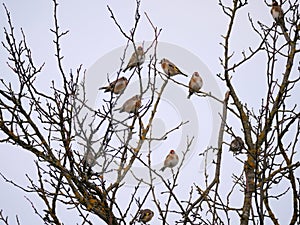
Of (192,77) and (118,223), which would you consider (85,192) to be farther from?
(192,77)

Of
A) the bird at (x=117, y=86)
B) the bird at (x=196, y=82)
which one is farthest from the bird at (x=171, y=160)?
the bird at (x=117, y=86)

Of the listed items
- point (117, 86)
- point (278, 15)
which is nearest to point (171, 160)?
point (278, 15)

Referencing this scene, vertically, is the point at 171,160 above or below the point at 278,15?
below

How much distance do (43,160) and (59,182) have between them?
7.4 inches

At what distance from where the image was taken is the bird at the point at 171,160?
239 inches

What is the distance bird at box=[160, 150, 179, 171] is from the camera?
239 inches

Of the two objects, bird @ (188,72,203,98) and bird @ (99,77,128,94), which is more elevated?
bird @ (188,72,203,98)

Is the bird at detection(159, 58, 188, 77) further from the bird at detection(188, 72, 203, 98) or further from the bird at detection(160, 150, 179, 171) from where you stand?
Result: the bird at detection(160, 150, 179, 171)

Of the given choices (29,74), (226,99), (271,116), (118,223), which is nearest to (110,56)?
(226,99)

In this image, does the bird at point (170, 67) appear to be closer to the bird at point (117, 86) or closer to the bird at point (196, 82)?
the bird at point (196, 82)

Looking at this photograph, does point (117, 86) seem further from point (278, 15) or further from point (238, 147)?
point (278, 15)

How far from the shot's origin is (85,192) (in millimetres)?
3018

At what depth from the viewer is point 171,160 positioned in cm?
622

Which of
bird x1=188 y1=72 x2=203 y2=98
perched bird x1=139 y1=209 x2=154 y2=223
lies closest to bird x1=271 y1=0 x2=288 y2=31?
bird x1=188 y1=72 x2=203 y2=98
